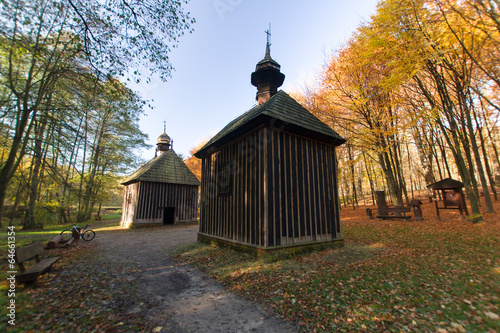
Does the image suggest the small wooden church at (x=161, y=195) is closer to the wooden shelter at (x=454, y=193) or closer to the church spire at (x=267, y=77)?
the church spire at (x=267, y=77)

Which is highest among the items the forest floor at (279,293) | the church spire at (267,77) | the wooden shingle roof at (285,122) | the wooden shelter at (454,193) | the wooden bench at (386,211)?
the church spire at (267,77)

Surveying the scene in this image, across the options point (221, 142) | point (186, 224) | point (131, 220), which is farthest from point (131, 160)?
Answer: point (221, 142)

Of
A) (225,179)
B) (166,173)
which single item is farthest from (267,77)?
(166,173)

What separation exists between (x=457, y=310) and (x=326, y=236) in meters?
4.45

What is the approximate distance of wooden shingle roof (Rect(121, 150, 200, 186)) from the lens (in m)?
18.5

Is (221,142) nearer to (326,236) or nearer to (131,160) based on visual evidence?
(326,236)

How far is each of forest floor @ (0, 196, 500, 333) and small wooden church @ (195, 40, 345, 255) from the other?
2.81ft

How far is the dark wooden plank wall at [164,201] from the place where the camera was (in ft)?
59.4

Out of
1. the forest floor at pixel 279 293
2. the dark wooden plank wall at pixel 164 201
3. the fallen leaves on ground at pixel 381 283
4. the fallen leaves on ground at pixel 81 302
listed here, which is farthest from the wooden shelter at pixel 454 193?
the dark wooden plank wall at pixel 164 201

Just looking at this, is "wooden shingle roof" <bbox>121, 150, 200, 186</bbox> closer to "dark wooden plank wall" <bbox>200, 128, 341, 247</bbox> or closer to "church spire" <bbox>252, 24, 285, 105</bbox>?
"dark wooden plank wall" <bbox>200, 128, 341, 247</bbox>

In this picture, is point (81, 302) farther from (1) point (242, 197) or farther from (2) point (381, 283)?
(2) point (381, 283)

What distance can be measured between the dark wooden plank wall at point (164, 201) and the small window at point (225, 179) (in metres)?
→ 11.8

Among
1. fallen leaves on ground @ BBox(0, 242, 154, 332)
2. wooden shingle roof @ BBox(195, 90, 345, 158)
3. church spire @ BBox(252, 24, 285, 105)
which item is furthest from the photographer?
church spire @ BBox(252, 24, 285, 105)

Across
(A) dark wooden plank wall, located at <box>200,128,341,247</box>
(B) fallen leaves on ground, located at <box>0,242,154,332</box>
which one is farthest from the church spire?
(B) fallen leaves on ground, located at <box>0,242,154,332</box>
